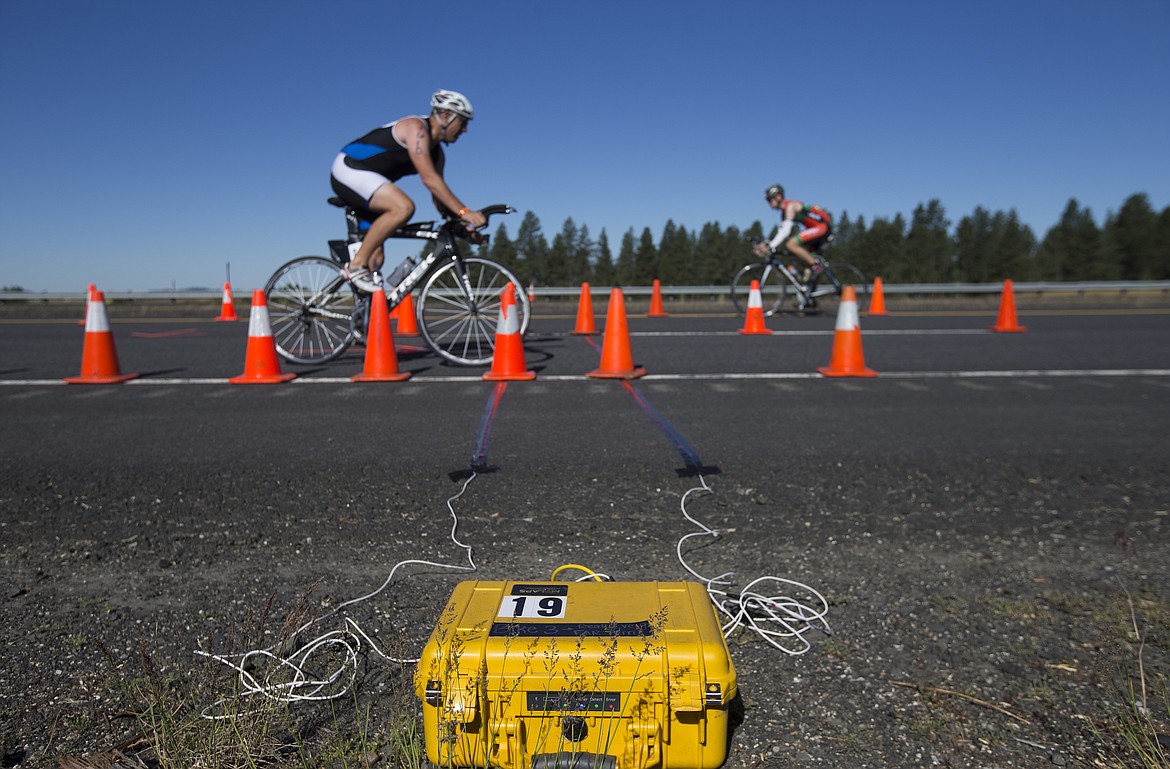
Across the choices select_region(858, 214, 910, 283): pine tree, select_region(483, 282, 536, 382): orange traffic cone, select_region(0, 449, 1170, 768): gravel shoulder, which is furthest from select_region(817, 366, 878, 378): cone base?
select_region(858, 214, 910, 283): pine tree

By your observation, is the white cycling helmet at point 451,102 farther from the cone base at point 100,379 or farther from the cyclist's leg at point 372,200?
the cone base at point 100,379

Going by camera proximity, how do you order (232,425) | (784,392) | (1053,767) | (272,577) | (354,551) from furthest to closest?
(784,392) < (232,425) < (354,551) < (272,577) < (1053,767)

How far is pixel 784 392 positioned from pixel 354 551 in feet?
12.8

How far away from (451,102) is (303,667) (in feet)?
18.4

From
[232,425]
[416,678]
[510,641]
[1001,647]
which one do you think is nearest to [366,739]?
[416,678]

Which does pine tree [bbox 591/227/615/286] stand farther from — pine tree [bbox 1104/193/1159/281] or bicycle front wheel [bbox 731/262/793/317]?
bicycle front wheel [bbox 731/262/793/317]

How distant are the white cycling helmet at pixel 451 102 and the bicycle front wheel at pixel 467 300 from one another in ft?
4.15

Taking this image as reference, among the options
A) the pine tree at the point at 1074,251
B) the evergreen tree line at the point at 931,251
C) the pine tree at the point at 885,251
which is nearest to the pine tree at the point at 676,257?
the evergreen tree line at the point at 931,251

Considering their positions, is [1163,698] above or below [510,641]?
below

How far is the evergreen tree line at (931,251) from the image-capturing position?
102 meters

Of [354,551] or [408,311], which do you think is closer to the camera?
[354,551]

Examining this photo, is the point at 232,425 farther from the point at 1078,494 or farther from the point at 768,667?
the point at 1078,494

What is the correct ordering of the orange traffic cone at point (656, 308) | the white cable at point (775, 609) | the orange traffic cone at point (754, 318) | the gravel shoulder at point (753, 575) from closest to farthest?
the gravel shoulder at point (753, 575) → the white cable at point (775, 609) → the orange traffic cone at point (754, 318) → the orange traffic cone at point (656, 308)

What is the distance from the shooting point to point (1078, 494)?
138 inches
